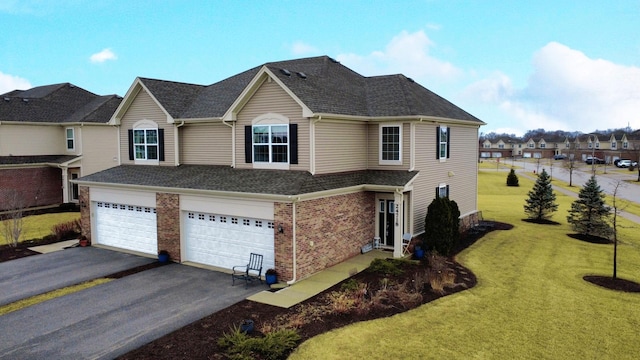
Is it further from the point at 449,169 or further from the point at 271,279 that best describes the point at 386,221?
the point at 271,279

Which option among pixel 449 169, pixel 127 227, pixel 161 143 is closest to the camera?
pixel 127 227

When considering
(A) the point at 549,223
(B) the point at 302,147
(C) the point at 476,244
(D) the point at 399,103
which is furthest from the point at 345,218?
(A) the point at 549,223

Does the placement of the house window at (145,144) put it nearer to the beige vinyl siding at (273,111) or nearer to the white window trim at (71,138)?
the beige vinyl siding at (273,111)

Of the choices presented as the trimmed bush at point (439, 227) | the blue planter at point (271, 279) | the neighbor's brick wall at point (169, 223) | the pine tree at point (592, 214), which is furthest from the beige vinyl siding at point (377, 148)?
the pine tree at point (592, 214)

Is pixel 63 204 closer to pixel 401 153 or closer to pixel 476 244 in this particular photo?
pixel 401 153

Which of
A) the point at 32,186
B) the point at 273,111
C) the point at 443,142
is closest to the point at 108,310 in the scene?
the point at 273,111

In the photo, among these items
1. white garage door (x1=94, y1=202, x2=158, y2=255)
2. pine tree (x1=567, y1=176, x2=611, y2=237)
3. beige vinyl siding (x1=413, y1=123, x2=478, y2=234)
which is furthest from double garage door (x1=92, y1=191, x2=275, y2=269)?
pine tree (x1=567, y1=176, x2=611, y2=237)
